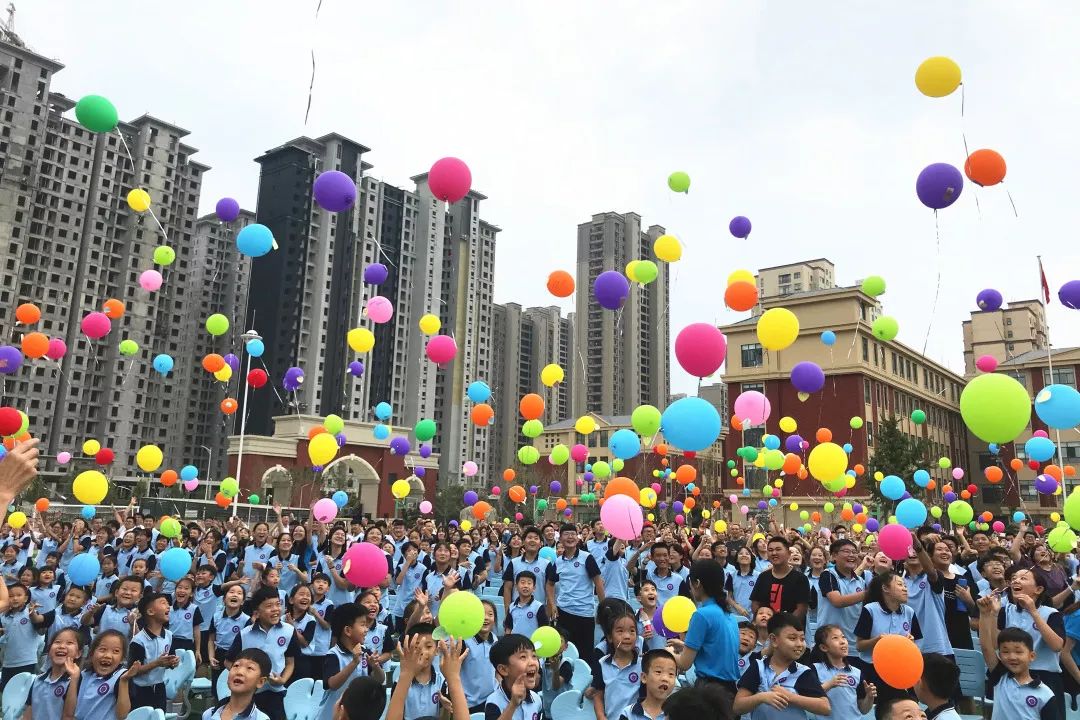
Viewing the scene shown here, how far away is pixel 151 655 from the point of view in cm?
475

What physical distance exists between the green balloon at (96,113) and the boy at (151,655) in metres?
4.83

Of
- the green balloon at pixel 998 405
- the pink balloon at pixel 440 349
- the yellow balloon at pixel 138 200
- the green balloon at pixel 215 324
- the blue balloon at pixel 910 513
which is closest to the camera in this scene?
the green balloon at pixel 998 405

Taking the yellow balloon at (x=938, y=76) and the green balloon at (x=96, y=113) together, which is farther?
the green balloon at (x=96, y=113)

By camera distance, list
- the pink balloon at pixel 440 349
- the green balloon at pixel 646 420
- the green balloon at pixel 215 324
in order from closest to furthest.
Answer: the green balloon at pixel 646 420, the pink balloon at pixel 440 349, the green balloon at pixel 215 324

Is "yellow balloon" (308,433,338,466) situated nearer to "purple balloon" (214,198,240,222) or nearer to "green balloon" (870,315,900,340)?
"purple balloon" (214,198,240,222)

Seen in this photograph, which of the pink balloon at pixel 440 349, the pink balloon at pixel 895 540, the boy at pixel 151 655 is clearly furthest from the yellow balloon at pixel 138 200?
the pink balloon at pixel 895 540

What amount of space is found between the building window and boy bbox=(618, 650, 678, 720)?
31.7m

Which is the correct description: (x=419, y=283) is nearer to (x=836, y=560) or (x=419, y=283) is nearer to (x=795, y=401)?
(x=795, y=401)

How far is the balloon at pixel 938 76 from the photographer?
6.75 meters

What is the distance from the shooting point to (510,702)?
3.54 meters

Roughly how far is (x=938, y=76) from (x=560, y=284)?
5153 millimetres

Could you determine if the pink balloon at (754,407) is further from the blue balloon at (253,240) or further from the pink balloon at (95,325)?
the pink balloon at (95,325)

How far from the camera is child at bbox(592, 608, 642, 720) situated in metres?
4.04

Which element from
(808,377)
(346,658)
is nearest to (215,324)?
(346,658)
